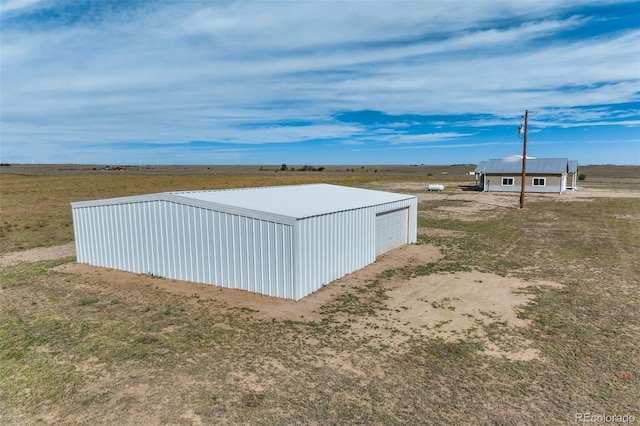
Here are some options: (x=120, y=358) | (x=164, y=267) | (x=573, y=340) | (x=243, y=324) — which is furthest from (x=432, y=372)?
(x=164, y=267)

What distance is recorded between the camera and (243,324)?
892cm

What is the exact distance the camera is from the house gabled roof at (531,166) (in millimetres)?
42656

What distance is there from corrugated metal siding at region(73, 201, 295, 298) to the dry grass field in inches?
20.6

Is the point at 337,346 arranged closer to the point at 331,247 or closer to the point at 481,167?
the point at 331,247

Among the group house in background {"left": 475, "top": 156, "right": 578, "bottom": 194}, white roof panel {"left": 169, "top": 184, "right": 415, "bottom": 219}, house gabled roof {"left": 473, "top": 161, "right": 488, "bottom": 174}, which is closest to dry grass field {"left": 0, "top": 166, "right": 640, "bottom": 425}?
white roof panel {"left": 169, "top": 184, "right": 415, "bottom": 219}

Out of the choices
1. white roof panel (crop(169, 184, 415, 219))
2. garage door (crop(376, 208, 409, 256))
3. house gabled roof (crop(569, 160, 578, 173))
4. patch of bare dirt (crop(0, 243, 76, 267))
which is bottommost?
patch of bare dirt (crop(0, 243, 76, 267))

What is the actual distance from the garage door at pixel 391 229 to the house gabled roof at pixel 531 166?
1260 inches

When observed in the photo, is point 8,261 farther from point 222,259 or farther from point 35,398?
point 35,398

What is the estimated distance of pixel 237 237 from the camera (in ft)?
36.9

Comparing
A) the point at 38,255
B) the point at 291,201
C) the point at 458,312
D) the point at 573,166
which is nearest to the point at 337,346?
the point at 458,312

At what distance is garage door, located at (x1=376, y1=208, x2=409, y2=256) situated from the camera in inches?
625

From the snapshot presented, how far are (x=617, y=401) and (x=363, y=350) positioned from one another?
406 cm

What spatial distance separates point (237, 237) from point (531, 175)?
41.9 meters

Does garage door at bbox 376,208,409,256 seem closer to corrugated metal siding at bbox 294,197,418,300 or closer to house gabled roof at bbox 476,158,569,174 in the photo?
corrugated metal siding at bbox 294,197,418,300
